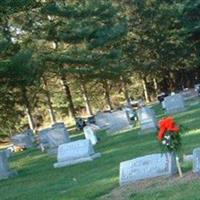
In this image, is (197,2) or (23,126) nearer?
(197,2)

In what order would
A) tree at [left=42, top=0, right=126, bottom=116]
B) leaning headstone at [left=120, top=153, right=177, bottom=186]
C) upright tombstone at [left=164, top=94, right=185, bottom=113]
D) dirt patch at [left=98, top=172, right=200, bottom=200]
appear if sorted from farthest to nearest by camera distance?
tree at [left=42, top=0, right=126, bottom=116] < upright tombstone at [left=164, top=94, right=185, bottom=113] < leaning headstone at [left=120, top=153, right=177, bottom=186] < dirt patch at [left=98, top=172, right=200, bottom=200]

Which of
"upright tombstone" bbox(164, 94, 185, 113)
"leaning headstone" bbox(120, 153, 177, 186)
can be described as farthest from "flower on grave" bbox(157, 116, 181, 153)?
"upright tombstone" bbox(164, 94, 185, 113)

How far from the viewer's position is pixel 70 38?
37.2 metres

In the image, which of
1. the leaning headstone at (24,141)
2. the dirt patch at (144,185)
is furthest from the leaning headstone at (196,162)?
the leaning headstone at (24,141)

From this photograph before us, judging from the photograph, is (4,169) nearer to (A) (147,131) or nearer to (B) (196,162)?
(A) (147,131)

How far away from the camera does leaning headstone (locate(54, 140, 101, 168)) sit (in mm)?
18047

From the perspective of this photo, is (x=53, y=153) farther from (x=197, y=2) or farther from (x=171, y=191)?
(x=197, y=2)

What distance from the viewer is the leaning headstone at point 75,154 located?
18.0m

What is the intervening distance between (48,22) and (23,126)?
21.3m

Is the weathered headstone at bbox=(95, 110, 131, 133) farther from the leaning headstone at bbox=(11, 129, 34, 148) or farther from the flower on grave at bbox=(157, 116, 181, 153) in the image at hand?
the flower on grave at bbox=(157, 116, 181, 153)

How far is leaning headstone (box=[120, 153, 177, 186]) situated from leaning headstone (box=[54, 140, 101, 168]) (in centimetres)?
553

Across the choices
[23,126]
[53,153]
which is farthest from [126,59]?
[53,153]

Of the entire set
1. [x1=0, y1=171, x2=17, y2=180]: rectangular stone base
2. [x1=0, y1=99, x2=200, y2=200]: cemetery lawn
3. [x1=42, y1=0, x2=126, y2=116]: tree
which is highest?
[x1=42, y1=0, x2=126, y2=116]: tree

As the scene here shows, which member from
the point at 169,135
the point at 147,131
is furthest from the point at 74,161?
the point at 169,135
